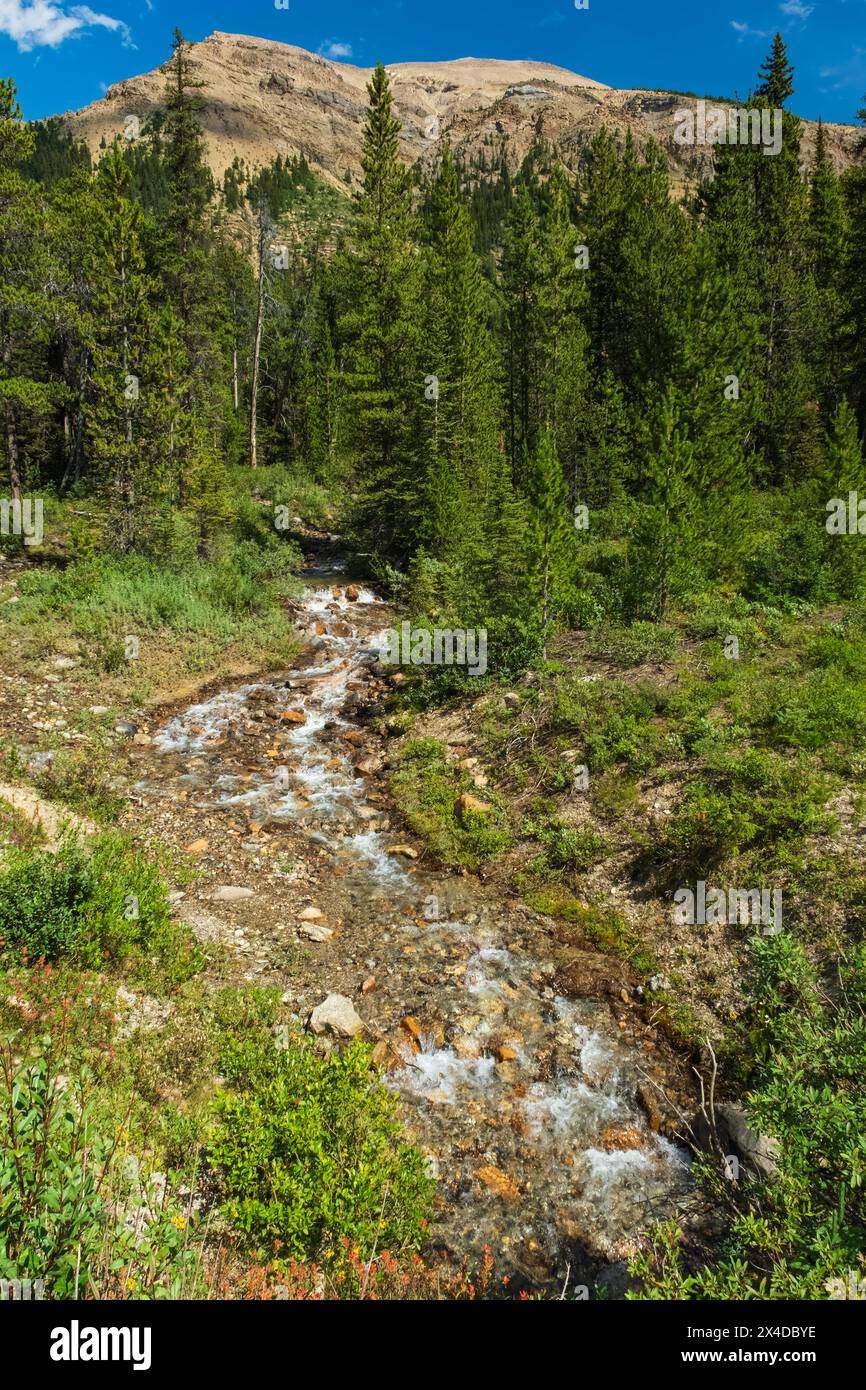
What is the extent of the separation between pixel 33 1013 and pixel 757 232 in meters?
37.5

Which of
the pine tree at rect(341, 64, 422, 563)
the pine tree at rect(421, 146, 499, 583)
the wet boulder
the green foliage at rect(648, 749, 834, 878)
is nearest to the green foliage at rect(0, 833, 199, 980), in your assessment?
the wet boulder

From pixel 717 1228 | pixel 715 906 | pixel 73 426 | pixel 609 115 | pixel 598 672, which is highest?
pixel 609 115

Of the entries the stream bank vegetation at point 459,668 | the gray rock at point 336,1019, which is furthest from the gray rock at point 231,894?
the gray rock at point 336,1019

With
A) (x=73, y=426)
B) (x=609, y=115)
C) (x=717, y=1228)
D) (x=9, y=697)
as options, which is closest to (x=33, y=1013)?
(x=717, y=1228)

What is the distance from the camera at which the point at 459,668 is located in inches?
567

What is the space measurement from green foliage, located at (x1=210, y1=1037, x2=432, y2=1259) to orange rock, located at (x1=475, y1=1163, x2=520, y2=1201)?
75 centimetres

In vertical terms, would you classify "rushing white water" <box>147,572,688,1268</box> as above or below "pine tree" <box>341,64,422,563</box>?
below

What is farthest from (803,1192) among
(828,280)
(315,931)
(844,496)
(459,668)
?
(828,280)

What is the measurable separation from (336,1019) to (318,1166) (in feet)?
7.59

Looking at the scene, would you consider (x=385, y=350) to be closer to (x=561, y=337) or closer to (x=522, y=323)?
(x=522, y=323)

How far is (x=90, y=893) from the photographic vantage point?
703 cm

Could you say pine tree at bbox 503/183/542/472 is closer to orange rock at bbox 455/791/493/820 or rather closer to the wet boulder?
orange rock at bbox 455/791/493/820

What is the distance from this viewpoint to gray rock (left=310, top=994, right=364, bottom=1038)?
675cm
